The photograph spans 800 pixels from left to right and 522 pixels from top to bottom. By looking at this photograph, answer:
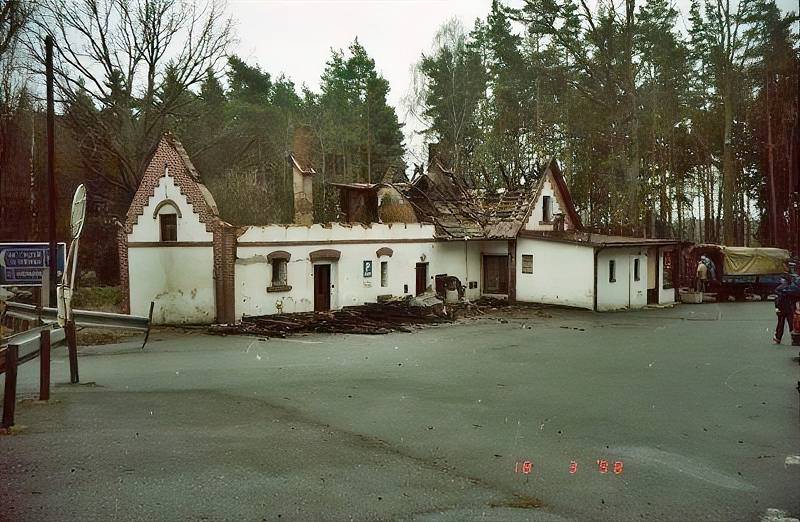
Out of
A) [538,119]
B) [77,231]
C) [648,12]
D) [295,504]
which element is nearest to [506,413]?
[295,504]

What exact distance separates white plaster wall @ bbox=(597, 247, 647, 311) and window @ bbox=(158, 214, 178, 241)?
17.2 meters

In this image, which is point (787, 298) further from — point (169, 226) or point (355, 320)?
point (169, 226)

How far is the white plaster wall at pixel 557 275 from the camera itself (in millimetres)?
27744

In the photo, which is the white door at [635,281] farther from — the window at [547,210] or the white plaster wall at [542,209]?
the window at [547,210]

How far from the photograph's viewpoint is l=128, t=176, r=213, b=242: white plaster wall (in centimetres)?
2395

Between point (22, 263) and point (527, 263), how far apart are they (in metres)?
20.5

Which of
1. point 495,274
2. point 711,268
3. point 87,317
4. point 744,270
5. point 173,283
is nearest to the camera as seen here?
point 87,317

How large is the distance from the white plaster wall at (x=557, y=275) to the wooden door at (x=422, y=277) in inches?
171

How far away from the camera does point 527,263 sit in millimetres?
30078

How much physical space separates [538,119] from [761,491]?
3778cm

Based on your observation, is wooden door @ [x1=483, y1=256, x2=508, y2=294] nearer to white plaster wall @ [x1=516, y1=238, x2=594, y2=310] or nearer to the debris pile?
white plaster wall @ [x1=516, y1=238, x2=594, y2=310]

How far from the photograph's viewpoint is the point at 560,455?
8.41 meters

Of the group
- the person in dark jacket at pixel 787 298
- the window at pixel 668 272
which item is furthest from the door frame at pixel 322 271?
the window at pixel 668 272
